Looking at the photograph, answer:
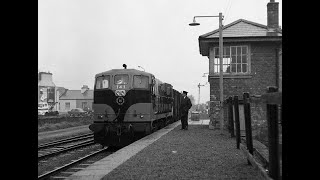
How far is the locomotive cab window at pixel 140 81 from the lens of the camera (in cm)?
1480

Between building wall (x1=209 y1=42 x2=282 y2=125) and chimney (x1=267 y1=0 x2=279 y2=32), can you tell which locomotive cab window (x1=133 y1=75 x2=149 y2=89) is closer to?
building wall (x1=209 y1=42 x2=282 y2=125)

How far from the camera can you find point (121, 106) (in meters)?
14.4

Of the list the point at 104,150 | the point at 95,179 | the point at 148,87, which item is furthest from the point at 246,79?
the point at 95,179

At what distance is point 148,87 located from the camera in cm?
1487

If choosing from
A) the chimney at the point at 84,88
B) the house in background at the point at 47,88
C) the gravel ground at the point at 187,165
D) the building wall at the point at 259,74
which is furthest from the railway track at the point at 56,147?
the chimney at the point at 84,88

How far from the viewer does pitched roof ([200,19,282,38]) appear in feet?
65.1

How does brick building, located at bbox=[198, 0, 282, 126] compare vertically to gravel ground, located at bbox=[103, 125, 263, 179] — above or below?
above

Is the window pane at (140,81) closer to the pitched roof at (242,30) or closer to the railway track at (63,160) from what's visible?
the railway track at (63,160)

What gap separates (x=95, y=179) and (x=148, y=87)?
28.6 feet

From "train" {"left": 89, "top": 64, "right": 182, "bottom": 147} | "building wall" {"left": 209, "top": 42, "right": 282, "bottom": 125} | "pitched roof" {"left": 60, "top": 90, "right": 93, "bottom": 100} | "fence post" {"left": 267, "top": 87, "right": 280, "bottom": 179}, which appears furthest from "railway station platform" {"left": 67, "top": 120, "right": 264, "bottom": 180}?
"pitched roof" {"left": 60, "top": 90, "right": 93, "bottom": 100}

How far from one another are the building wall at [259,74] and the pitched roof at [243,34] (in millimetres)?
478

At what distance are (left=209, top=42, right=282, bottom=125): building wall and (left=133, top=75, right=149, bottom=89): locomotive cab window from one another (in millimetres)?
5898
